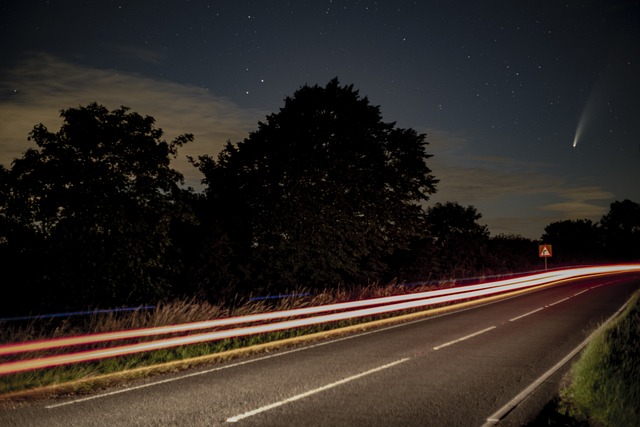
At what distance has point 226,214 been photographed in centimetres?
2809

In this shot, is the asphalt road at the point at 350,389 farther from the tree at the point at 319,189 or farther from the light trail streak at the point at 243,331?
the tree at the point at 319,189

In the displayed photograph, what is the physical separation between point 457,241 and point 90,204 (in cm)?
3483

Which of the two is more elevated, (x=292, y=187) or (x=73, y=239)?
(x=292, y=187)

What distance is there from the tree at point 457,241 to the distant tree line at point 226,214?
0.21 metres

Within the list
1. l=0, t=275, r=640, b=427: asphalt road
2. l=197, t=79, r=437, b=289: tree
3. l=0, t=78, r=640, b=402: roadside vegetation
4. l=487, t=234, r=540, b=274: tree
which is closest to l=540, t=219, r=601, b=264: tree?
l=487, t=234, r=540, b=274: tree

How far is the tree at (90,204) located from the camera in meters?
15.4

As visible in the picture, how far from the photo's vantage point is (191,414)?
6949mm

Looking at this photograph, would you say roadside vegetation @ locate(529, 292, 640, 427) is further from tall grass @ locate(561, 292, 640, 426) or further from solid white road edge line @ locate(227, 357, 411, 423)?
solid white road edge line @ locate(227, 357, 411, 423)

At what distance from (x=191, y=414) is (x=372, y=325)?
11012 mm

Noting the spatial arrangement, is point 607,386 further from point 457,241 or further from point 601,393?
point 457,241

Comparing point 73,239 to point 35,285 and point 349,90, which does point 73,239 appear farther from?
point 349,90

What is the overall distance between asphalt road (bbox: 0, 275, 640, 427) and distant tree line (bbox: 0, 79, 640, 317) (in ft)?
23.6

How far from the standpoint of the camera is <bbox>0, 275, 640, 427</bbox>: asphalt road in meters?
6.80

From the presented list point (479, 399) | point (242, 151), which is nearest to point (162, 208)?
point (479, 399)
